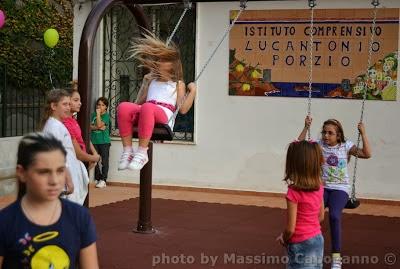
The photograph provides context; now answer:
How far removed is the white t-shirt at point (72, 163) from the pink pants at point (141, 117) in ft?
2.10

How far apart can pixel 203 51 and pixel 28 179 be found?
915 cm

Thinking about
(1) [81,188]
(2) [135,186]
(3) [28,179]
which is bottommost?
(2) [135,186]

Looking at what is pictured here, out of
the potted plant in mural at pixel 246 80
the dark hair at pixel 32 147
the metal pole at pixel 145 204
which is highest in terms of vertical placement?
the potted plant in mural at pixel 246 80

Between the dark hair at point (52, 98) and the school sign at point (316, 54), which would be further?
the school sign at point (316, 54)

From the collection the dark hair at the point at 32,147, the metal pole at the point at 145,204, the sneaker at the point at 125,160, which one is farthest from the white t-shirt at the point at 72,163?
the dark hair at the point at 32,147

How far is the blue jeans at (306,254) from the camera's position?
15.3ft

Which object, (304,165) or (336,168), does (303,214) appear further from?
(336,168)

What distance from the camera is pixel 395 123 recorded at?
35.4ft

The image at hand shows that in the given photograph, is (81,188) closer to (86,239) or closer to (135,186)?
(86,239)

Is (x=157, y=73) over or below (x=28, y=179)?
over

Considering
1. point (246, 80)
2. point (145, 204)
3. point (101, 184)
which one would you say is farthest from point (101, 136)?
point (145, 204)

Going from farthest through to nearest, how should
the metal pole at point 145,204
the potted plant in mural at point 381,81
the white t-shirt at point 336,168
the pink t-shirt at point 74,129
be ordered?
the potted plant in mural at point 381,81
the metal pole at point 145,204
the white t-shirt at point 336,168
the pink t-shirt at point 74,129

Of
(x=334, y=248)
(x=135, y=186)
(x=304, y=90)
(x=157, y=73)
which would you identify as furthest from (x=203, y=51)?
(x=334, y=248)

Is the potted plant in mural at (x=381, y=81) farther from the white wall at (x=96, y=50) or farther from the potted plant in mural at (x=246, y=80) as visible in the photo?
the white wall at (x=96, y=50)
